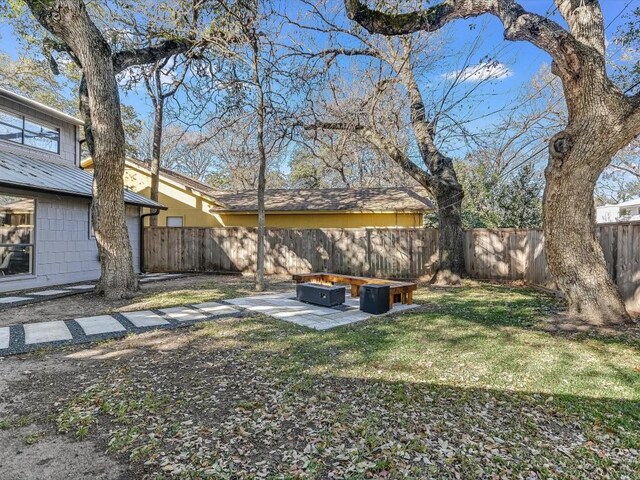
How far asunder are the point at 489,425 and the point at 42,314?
7.11m

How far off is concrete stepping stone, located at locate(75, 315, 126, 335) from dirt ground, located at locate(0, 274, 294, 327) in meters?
0.39

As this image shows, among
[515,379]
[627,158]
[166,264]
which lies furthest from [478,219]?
[515,379]

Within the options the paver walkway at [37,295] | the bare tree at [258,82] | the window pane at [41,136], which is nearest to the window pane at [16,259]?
the paver walkway at [37,295]

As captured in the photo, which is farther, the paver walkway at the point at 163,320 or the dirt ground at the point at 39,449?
the paver walkway at the point at 163,320

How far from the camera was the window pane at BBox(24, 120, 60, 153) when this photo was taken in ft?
34.7

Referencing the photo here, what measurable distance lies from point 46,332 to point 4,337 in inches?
18.1

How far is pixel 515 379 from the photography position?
373 centimetres

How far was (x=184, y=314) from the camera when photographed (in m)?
6.54

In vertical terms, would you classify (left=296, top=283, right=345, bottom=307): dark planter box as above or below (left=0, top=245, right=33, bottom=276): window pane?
below

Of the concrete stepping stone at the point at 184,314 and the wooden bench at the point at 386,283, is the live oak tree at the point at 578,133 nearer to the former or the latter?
the wooden bench at the point at 386,283

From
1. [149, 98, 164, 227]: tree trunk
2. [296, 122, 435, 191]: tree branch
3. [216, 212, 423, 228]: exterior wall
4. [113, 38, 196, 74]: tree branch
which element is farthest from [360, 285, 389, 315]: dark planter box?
[149, 98, 164, 227]: tree trunk

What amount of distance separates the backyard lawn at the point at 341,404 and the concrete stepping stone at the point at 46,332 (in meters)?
0.60

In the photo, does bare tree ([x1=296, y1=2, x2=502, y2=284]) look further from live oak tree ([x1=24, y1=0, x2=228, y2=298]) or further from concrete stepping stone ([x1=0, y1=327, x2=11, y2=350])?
concrete stepping stone ([x1=0, y1=327, x2=11, y2=350])

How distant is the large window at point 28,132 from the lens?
9.96 m
